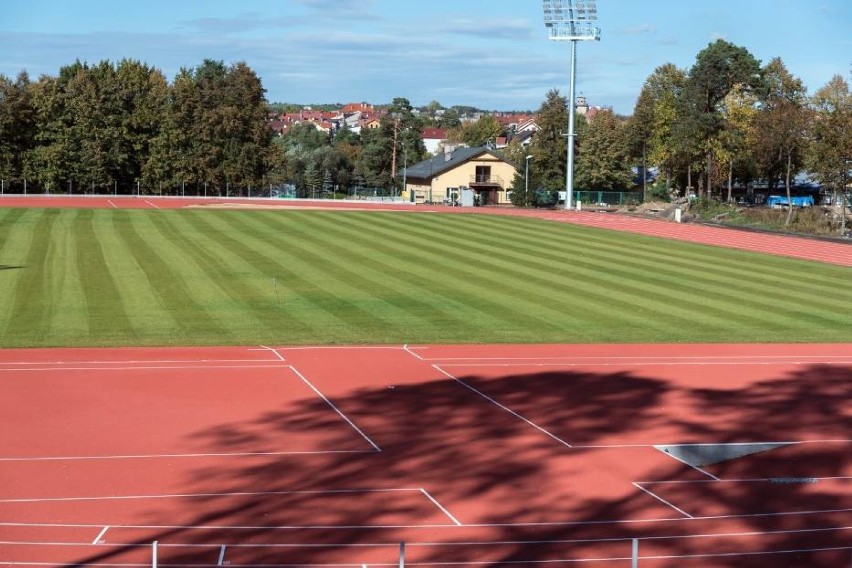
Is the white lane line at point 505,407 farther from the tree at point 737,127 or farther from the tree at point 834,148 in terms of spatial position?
the tree at point 737,127

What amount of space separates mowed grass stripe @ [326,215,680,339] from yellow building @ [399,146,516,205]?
60.7 meters

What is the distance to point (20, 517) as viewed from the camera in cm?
1338

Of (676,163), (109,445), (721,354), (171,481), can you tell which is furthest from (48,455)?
(676,163)

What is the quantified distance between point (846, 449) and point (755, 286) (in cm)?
2113

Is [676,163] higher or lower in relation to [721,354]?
higher

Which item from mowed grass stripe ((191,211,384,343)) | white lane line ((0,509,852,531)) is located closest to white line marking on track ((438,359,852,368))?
mowed grass stripe ((191,211,384,343))

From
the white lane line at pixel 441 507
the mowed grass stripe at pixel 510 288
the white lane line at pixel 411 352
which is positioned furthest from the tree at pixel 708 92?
the white lane line at pixel 441 507

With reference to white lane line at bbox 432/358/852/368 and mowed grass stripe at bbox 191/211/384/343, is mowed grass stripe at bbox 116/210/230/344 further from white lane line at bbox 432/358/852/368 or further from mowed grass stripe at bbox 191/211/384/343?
white lane line at bbox 432/358/852/368

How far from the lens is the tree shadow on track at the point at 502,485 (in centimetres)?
1243

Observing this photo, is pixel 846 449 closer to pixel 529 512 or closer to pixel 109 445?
pixel 529 512

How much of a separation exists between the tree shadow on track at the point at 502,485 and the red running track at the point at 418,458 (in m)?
0.05

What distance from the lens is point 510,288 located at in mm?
36312

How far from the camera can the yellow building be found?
11181 cm

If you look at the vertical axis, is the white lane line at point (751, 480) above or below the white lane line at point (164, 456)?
below
